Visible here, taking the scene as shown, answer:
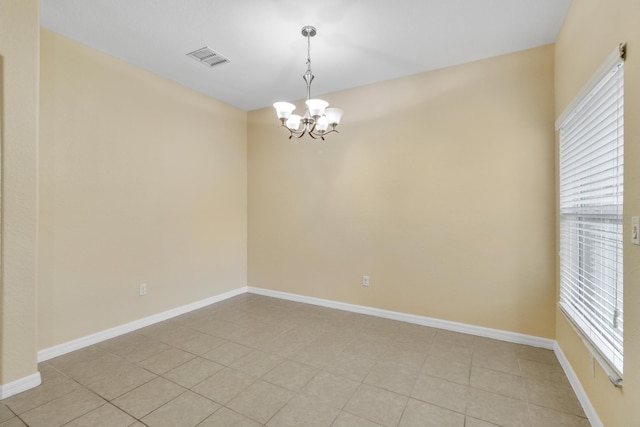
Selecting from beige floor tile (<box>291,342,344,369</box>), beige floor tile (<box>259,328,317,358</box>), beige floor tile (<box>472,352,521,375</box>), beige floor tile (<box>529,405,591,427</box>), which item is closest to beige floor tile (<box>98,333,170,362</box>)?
beige floor tile (<box>259,328,317,358</box>)

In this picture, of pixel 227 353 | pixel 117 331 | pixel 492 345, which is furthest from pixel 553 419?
pixel 117 331

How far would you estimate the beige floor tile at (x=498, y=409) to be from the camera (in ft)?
5.85

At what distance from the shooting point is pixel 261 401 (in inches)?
77.2

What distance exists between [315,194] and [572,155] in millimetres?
2658

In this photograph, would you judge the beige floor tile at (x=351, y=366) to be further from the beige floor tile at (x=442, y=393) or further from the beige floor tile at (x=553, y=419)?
the beige floor tile at (x=553, y=419)

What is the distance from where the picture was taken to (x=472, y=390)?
2.08m

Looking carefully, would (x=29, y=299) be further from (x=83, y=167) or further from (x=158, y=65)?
(x=158, y=65)

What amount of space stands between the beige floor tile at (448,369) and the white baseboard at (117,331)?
112 inches

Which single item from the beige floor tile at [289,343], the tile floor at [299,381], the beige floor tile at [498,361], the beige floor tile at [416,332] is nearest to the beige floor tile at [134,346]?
the tile floor at [299,381]

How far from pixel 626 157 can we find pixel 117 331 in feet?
13.5

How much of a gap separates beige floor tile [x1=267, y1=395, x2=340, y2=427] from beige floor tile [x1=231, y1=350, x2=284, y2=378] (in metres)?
0.46

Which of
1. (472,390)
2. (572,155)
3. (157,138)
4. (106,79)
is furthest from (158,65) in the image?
(472,390)

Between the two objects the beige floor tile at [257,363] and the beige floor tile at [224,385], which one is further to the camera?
the beige floor tile at [257,363]

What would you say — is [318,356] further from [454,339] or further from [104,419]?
[104,419]
